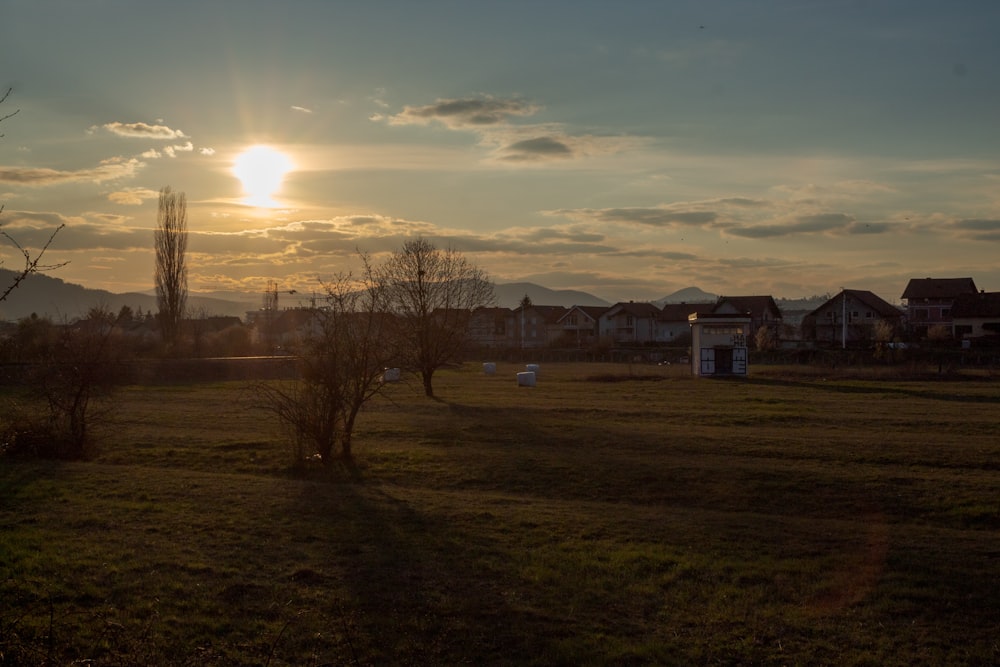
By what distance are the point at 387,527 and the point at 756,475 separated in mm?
7678

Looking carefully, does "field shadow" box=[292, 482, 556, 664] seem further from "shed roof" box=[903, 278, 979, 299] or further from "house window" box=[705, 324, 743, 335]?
"shed roof" box=[903, 278, 979, 299]

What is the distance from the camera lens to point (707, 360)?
159 feet

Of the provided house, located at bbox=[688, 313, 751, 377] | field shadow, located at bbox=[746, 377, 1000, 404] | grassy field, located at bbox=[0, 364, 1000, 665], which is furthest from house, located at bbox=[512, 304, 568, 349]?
grassy field, located at bbox=[0, 364, 1000, 665]

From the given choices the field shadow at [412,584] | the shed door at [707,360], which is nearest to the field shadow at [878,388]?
the shed door at [707,360]

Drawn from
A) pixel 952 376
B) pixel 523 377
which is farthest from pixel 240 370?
pixel 952 376

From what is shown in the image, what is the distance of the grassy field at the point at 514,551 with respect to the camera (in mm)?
8164

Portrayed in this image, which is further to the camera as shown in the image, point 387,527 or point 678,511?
point 678,511

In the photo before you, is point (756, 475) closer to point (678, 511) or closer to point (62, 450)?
point (678, 511)

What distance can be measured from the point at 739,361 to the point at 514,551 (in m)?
39.3

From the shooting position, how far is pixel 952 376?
44.0 m

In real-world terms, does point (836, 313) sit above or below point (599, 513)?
above

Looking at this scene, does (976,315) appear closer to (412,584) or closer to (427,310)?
(427,310)

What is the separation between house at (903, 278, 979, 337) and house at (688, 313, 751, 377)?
2048 inches

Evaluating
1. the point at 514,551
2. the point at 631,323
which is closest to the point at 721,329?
the point at 514,551
